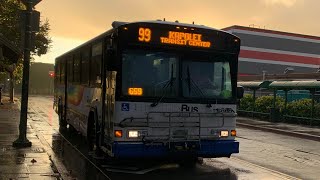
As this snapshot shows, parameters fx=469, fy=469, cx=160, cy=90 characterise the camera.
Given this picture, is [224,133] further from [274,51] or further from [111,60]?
[274,51]

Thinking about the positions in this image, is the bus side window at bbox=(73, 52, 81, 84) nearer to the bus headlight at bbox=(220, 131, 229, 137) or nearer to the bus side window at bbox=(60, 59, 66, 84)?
the bus side window at bbox=(60, 59, 66, 84)

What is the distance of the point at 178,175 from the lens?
10477mm

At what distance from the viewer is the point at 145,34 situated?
1021 centimetres

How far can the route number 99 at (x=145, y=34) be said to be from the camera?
33.3ft

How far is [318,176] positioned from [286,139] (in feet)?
31.1

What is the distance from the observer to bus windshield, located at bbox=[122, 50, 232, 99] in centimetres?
1002

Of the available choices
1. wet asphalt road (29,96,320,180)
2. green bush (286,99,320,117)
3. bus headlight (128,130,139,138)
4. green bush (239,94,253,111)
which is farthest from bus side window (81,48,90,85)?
green bush (239,94,253,111)

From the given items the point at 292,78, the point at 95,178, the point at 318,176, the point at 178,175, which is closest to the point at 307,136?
the point at 318,176

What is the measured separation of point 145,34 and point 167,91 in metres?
1.33

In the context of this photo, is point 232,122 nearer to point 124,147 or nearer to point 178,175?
point 178,175

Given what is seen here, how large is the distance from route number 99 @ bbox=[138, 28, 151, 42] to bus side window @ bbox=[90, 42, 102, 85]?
6.14ft

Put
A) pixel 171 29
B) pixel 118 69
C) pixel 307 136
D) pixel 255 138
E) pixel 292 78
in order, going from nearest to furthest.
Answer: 1. pixel 118 69
2. pixel 171 29
3. pixel 255 138
4. pixel 307 136
5. pixel 292 78

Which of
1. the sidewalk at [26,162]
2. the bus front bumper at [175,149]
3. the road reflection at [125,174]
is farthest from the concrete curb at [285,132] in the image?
the sidewalk at [26,162]

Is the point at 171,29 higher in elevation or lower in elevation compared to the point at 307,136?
higher
